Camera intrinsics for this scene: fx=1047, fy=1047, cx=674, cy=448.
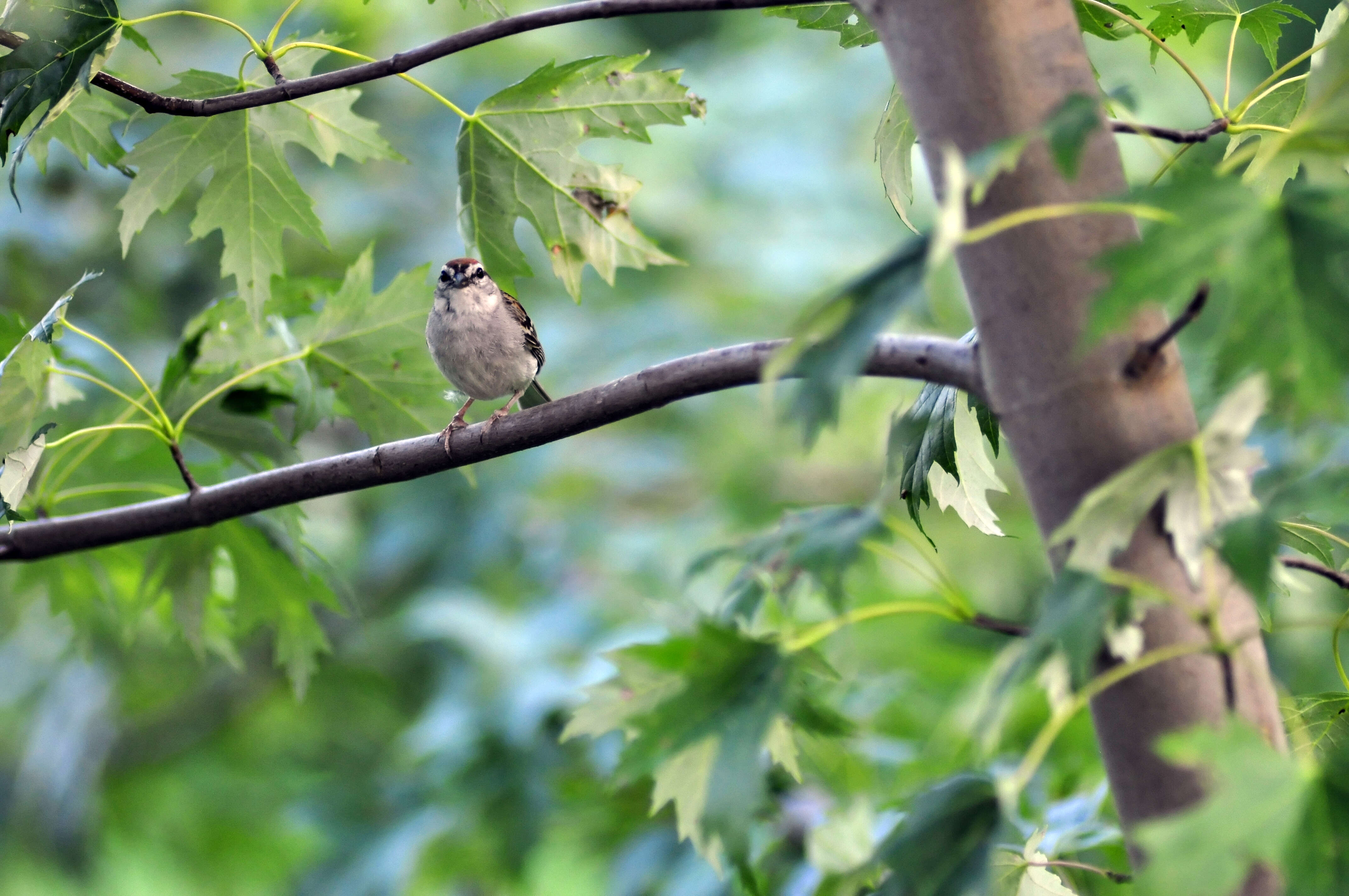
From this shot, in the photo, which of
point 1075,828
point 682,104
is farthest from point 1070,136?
point 1075,828

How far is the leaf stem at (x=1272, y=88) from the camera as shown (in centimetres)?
75

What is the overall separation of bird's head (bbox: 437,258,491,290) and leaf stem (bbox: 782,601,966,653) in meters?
1.39

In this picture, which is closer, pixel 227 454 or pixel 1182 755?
pixel 1182 755

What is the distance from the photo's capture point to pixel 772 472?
4.19 meters

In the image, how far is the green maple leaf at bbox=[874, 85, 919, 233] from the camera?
907 mm

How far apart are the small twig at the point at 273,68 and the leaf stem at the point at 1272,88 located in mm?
732

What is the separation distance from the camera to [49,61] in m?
0.85

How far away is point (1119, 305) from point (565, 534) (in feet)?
9.78

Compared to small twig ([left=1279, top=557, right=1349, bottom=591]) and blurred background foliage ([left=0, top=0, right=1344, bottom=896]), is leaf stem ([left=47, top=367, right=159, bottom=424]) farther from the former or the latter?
small twig ([left=1279, top=557, right=1349, bottom=591])

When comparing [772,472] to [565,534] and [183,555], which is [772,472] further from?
[183,555]

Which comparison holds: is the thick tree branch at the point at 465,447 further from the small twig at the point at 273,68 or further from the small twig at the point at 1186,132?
the small twig at the point at 273,68

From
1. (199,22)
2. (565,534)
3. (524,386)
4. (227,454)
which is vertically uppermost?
(199,22)

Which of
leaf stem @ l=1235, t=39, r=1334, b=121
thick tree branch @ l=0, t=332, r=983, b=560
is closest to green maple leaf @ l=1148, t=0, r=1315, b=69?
leaf stem @ l=1235, t=39, r=1334, b=121

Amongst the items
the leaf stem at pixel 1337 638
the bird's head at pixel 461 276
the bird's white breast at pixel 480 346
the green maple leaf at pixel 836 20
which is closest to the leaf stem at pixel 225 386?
the bird's white breast at pixel 480 346
